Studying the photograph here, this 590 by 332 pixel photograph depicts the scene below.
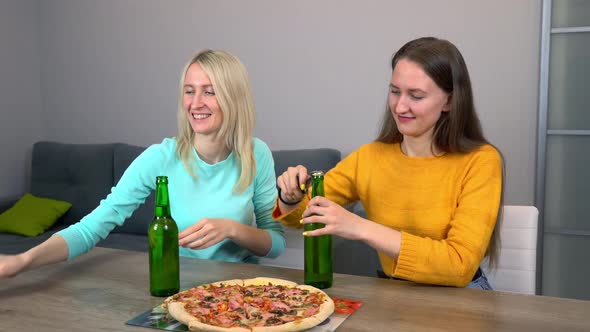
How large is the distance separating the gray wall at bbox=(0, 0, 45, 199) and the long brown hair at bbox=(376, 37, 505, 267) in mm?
3150

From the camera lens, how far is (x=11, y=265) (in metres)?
1.40

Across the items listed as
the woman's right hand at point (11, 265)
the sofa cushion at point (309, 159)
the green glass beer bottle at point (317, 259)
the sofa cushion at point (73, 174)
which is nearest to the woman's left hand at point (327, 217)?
the green glass beer bottle at point (317, 259)

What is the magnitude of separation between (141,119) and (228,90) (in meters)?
2.30

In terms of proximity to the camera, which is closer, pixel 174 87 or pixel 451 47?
pixel 451 47

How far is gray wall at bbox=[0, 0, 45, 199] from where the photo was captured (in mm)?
3990

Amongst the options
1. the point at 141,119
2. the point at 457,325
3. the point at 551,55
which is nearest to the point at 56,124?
the point at 141,119

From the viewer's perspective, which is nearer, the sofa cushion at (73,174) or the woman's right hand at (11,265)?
the woman's right hand at (11,265)

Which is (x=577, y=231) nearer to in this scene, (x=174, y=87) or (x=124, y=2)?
(x=174, y=87)

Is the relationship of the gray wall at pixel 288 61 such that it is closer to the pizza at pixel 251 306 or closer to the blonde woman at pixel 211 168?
the blonde woman at pixel 211 168

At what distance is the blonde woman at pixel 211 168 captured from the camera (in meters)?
1.78

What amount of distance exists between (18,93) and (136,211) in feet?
4.46

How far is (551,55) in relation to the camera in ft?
9.51

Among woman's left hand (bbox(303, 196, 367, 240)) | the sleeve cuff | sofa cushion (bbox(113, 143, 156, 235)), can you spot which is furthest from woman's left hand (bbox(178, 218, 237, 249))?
sofa cushion (bbox(113, 143, 156, 235))

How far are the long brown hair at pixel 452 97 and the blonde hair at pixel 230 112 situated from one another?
1.57 feet
